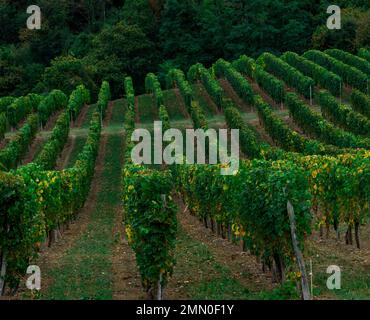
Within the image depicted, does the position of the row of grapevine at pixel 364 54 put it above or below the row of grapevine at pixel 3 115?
above

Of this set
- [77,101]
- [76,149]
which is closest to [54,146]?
[76,149]

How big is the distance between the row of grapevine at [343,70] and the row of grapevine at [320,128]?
9.34m

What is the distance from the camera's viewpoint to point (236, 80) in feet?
245

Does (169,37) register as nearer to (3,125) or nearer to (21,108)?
(21,108)

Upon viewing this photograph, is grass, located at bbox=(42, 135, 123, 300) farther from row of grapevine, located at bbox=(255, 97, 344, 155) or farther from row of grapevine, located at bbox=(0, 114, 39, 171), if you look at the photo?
row of grapevine, located at bbox=(255, 97, 344, 155)

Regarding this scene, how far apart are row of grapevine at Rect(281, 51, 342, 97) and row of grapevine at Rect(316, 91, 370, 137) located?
3.62 meters

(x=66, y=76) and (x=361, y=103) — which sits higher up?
(x=66, y=76)

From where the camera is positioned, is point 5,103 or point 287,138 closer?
point 287,138

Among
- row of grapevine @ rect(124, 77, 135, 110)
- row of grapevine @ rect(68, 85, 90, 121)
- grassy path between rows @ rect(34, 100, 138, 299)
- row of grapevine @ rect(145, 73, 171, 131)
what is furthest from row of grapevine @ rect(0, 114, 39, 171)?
row of grapevine @ rect(145, 73, 171, 131)

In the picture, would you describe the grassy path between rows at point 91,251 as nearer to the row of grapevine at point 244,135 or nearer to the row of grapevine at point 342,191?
the row of grapevine at point 244,135

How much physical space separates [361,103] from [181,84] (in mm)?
19976

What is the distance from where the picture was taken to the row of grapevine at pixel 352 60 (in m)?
74.9

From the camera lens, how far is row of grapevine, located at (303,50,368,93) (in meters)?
69.8

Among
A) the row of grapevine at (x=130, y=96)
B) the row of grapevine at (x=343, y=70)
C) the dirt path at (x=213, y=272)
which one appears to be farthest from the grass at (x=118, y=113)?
the dirt path at (x=213, y=272)
